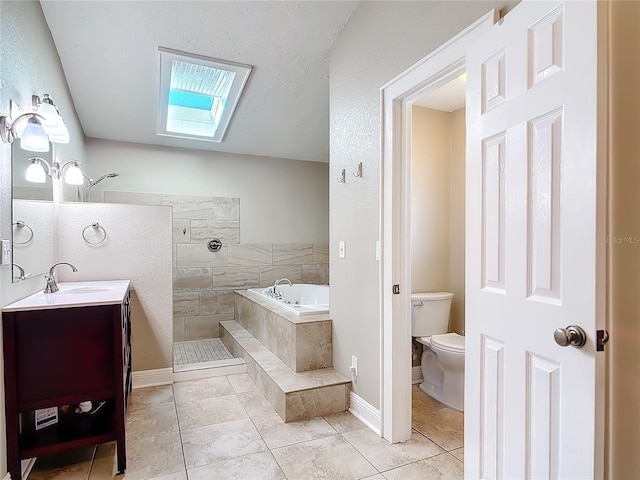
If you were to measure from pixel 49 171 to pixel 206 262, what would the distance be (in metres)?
→ 2.18

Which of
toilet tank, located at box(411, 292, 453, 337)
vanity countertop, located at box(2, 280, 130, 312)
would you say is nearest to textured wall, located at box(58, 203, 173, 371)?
vanity countertop, located at box(2, 280, 130, 312)

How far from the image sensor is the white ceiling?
227 cm

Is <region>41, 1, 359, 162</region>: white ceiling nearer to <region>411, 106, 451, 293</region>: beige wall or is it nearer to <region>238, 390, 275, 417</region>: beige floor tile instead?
<region>411, 106, 451, 293</region>: beige wall

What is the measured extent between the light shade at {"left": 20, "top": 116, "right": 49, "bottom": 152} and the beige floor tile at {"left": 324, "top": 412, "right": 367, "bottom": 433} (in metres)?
2.25

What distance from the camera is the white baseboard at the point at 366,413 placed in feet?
6.99

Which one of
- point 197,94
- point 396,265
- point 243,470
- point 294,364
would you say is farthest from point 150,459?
point 197,94

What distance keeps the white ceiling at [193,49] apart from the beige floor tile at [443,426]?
2.73 m

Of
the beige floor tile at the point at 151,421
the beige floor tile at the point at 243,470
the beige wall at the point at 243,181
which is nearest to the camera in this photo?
the beige floor tile at the point at 243,470

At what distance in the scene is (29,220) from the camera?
204 centimetres

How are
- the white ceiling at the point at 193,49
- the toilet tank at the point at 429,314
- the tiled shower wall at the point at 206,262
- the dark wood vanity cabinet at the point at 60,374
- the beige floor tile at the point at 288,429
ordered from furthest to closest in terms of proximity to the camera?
the tiled shower wall at the point at 206,262, the toilet tank at the point at 429,314, the white ceiling at the point at 193,49, the beige floor tile at the point at 288,429, the dark wood vanity cabinet at the point at 60,374

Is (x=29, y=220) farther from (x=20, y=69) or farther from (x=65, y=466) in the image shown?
(x=65, y=466)
